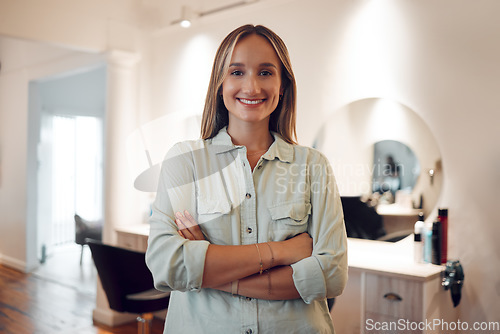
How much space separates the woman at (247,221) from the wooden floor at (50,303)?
2453mm

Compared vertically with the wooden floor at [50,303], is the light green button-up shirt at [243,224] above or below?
above

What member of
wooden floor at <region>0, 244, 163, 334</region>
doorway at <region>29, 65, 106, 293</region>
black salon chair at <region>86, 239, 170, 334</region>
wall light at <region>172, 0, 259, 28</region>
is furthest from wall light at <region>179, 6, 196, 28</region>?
doorway at <region>29, 65, 106, 293</region>

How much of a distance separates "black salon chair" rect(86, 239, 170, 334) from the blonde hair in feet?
4.68

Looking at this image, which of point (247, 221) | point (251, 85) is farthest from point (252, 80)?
point (247, 221)

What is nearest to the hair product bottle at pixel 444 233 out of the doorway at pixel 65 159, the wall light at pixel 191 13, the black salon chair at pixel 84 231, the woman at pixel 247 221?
the woman at pixel 247 221

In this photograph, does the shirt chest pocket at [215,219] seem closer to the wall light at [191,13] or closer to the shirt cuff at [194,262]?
the shirt cuff at [194,262]

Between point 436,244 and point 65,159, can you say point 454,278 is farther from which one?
point 65,159

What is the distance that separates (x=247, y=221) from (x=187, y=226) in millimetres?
139

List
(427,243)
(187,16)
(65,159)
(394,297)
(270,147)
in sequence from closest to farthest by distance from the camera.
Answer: (270,147), (394,297), (427,243), (187,16), (65,159)

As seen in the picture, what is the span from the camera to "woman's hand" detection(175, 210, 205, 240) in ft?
3.42

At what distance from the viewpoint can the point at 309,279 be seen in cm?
101

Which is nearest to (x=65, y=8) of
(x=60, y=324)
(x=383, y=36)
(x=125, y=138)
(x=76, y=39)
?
(x=76, y=39)

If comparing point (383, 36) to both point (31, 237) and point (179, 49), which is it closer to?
point (179, 49)

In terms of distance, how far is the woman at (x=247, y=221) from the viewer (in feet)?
3.33
